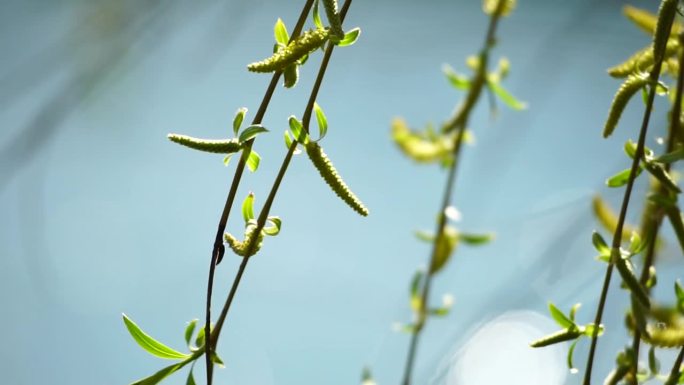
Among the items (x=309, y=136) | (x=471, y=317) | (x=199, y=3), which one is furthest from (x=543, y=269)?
(x=199, y=3)

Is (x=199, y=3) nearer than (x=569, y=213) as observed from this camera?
No

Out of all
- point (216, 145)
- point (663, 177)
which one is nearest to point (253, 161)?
point (216, 145)

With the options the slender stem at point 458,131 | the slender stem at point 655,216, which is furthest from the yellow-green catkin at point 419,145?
the slender stem at point 655,216

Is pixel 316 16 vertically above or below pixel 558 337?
above

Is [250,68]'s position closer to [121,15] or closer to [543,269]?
[543,269]

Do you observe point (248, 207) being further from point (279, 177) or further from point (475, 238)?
point (475, 238)

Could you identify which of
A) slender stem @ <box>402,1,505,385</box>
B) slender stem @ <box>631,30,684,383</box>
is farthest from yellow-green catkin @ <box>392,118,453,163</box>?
Answer: slender stem @ <box>631,30,684,383</box>

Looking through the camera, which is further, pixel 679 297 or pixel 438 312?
pixel 438 312
